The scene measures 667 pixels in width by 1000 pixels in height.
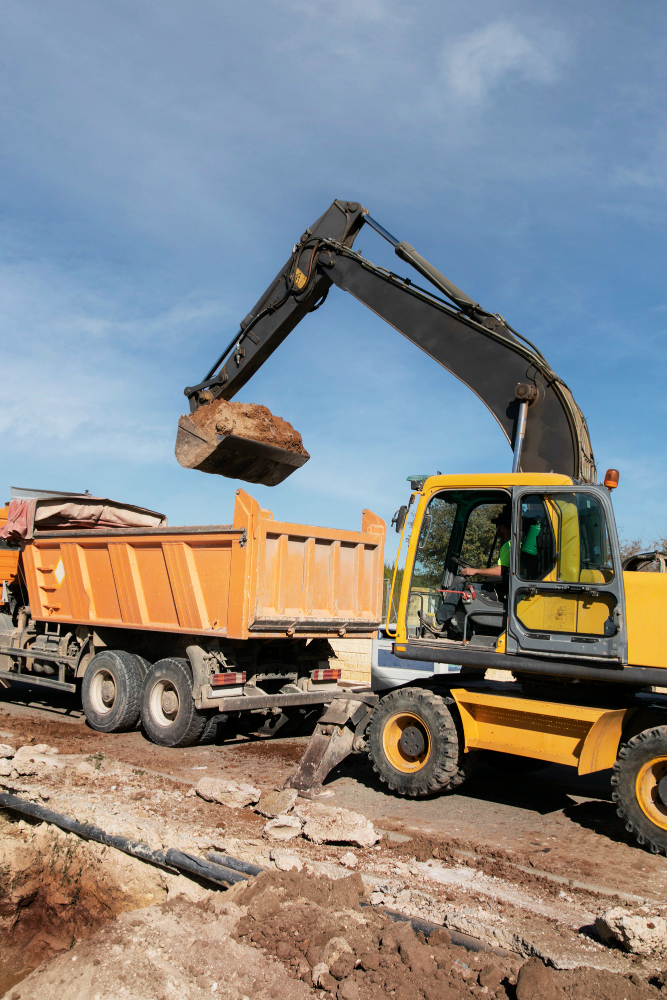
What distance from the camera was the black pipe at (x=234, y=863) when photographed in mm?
4363

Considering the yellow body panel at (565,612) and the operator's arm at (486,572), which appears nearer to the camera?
the yellow body panel at (565,612)

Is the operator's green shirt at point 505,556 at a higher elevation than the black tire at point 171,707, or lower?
higher

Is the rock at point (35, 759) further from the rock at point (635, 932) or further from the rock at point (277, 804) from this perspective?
the rock at point (635, 932)

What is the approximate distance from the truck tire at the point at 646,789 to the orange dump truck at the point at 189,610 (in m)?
3.74

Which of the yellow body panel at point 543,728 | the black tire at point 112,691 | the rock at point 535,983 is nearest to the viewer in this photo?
the rock at point 535,983

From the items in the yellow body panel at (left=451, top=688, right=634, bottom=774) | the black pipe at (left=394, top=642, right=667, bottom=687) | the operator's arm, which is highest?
the operator's arm

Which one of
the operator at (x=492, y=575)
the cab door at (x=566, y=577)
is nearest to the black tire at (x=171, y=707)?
the operator at (x=492, y=575)

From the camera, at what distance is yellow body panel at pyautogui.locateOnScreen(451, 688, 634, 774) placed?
18.5 feet

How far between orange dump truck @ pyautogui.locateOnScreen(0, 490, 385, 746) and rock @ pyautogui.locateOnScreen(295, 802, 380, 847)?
251 centimetres

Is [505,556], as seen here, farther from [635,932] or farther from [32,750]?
[32,750]

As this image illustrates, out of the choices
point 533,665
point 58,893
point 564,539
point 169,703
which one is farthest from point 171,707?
point 564,539

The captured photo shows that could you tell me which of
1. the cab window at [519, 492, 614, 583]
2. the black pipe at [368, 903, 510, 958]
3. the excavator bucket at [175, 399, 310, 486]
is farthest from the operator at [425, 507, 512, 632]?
the excavator bucket at [175, 399, 310, 486]

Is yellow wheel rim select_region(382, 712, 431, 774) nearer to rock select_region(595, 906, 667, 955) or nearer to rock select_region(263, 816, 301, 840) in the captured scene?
rock select_region(263, 816, 301, 840)

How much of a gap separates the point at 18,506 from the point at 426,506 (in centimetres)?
664
